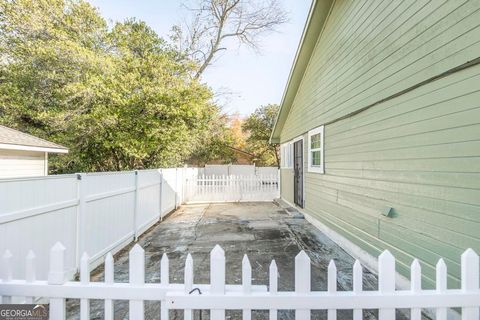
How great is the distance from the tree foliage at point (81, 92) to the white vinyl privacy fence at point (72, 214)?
4388mm

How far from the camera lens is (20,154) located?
8.05 m

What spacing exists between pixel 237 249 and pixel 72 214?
2.52 m

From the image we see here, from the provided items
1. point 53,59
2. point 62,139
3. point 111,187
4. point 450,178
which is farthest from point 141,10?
point 450,178

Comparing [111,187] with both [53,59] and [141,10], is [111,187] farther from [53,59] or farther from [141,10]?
[141,10]

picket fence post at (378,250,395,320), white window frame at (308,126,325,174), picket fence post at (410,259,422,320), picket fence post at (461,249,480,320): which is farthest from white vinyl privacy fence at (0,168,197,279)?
white window frame at (308,126,325,174)

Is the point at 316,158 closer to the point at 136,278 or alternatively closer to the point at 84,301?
the point at 136,278

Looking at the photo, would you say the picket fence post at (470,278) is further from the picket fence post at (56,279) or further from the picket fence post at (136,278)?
the picket fence post at (56,279)

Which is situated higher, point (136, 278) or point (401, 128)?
point (401, 128)

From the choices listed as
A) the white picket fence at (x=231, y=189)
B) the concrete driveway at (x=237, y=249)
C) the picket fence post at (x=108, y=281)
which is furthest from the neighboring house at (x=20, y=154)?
the picket fence post at (x=108, y=281)

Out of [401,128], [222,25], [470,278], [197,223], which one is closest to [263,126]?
[222,25]

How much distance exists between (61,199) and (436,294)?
136 inches

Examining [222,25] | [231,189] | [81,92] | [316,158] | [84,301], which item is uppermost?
[222,25]

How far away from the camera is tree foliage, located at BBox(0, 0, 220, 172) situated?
949 cm

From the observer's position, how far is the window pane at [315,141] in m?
6.82
